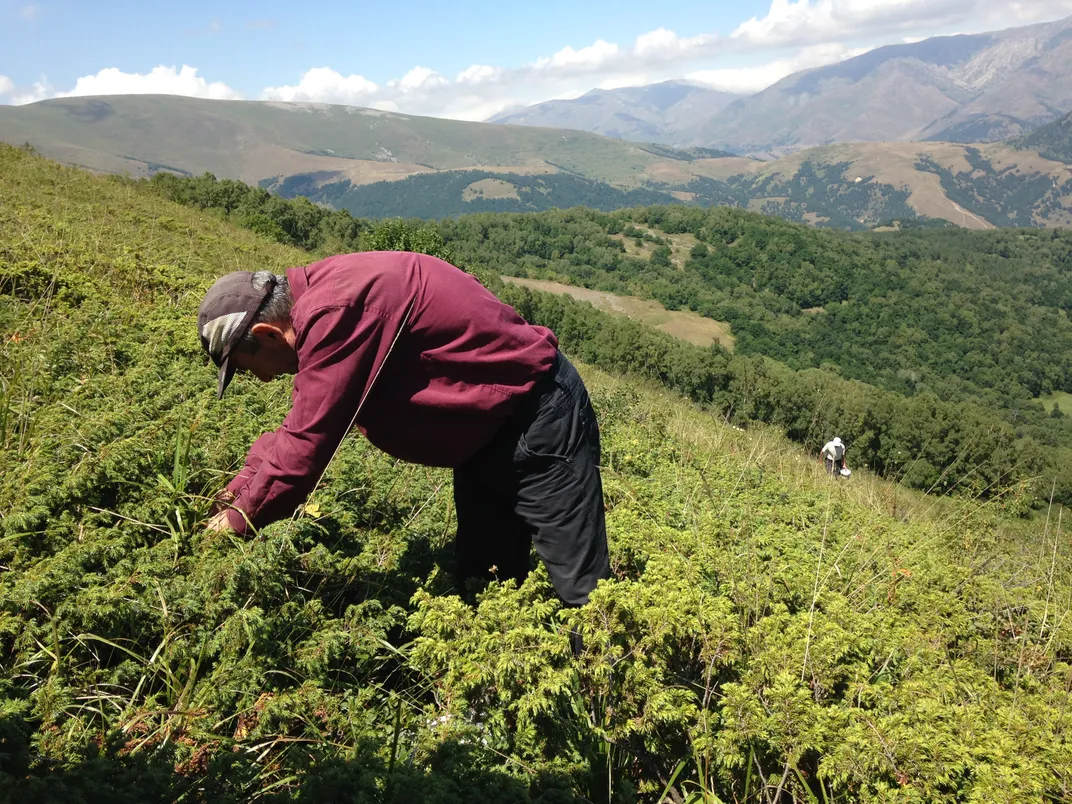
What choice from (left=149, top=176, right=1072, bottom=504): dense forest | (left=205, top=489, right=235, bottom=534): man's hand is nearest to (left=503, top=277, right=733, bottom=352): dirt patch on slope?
(left=149, top=176, right=1072, bottom=504): dense forest

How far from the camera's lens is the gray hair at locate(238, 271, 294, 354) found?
222 centimetres

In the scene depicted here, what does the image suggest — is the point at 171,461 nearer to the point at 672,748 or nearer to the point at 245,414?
the point at 245,414

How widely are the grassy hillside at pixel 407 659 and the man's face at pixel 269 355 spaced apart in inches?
24.4

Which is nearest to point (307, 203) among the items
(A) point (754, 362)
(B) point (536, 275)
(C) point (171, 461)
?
(C) point (171, 461)

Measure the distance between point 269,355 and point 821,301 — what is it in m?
124

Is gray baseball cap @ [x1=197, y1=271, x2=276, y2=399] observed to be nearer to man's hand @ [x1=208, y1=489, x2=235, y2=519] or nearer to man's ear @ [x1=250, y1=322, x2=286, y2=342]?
man's ear @ [x1=250, y1=322, x2=286, y2=342]

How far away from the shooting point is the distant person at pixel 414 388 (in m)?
2.15

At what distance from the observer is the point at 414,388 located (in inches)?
92.2

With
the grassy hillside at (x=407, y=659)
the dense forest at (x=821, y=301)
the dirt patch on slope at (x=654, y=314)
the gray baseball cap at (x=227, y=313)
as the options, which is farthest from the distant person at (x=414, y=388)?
the dirt patch on slope at (x=654, y=314)

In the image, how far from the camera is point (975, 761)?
1805 mm

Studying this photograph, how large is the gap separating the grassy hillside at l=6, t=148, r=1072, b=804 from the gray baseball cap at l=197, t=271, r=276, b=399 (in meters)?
0.73

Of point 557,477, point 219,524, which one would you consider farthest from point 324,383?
point 557,477

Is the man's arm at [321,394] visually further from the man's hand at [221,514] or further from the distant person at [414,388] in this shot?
the man's hand at [221,514]

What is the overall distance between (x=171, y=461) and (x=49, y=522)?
0.61 m
